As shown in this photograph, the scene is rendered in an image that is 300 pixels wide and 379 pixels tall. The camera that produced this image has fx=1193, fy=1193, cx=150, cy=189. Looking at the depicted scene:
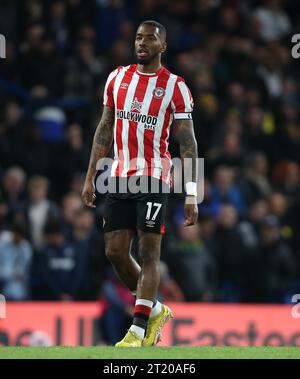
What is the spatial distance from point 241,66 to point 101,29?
2.08m

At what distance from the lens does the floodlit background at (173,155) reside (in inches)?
526

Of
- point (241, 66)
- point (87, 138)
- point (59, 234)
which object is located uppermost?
point (241, 66)

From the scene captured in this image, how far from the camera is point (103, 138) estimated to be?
9.12 m

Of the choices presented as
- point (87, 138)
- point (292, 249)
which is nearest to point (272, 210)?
point (292, 249)

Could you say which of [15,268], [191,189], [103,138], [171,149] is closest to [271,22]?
[171,149]

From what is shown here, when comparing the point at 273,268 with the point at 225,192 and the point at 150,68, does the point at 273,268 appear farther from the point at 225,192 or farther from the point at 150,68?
the point at 150,68

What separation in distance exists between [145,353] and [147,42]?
2316 mm

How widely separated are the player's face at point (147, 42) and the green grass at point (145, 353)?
2.15 meters

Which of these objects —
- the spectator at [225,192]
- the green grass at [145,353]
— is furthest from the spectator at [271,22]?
the green grass at [145,353]

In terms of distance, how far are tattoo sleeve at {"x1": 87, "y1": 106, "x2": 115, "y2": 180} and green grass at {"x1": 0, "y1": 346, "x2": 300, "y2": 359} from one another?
1461 mm

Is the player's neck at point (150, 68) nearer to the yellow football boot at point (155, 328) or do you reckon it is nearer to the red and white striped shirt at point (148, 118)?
the red and white striped shirt at point (148, 118)

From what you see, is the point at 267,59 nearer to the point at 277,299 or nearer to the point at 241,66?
the point at 241,66

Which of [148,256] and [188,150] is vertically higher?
[188,150]
